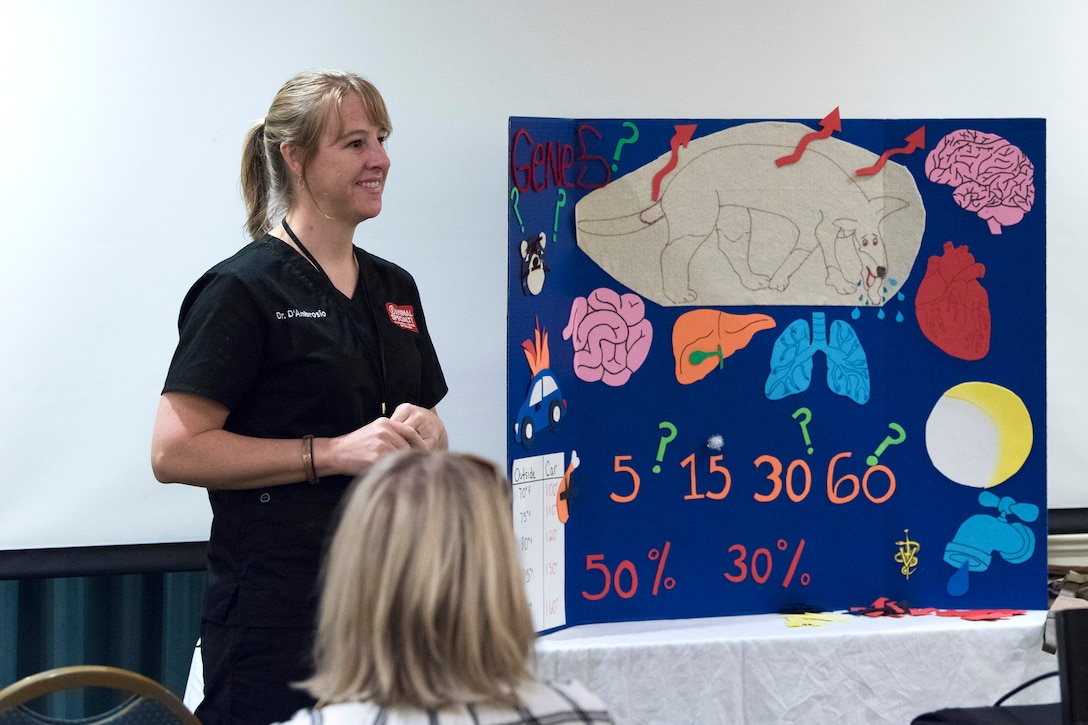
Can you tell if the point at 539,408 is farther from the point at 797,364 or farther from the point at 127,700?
the point at 127,700

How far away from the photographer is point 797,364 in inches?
90.7

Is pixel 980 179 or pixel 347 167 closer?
pixel 347 167

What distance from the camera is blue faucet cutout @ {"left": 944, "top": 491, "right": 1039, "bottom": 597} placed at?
2.33 metres

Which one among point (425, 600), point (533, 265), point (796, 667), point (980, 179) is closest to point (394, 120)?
point (533, 265)

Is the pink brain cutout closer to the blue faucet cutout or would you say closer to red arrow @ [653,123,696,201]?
red arrow @ [653,123,696,201]

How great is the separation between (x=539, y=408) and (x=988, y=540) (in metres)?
1.06

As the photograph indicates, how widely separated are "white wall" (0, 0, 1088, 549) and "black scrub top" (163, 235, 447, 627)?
0.92 m

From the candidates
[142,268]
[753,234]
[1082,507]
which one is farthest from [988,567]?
[142,268]

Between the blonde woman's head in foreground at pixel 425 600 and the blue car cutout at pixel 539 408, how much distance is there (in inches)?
46.1

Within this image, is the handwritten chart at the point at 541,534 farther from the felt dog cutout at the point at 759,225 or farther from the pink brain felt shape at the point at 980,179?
the pink brain felt shape at the point at 980,179

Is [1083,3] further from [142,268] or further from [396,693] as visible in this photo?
[396,693]

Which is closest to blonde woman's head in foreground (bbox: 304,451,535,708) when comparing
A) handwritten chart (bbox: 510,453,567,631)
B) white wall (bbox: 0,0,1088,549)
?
handwritten chart (bbox: 510,453,567,631)

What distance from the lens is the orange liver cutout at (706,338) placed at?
7.43ft

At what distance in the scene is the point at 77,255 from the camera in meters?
2.26
